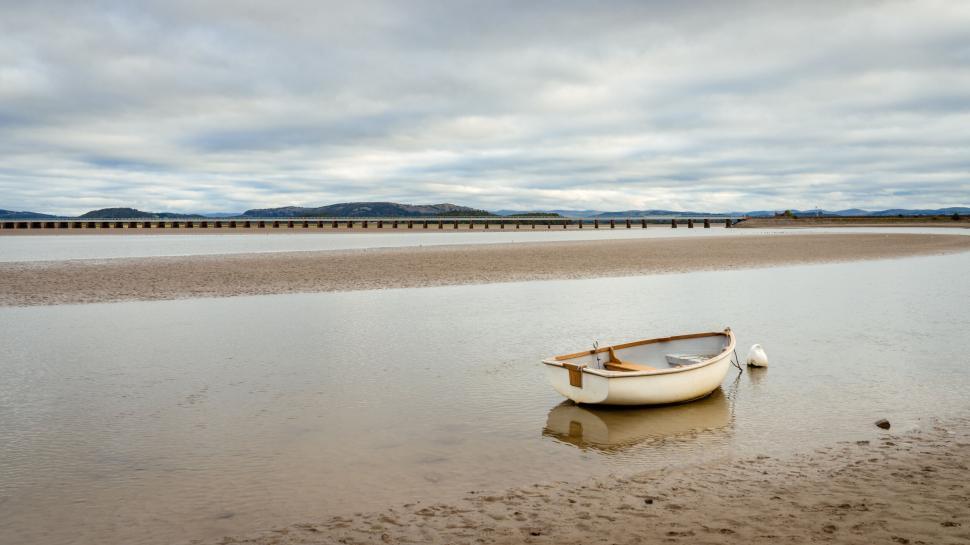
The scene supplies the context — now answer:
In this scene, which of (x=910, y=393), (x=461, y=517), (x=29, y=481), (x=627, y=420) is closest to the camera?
(x=461, y=517)

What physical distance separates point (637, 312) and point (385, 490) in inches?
532

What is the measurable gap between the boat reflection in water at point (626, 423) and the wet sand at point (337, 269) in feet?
55.1

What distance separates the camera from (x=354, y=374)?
41.0 ft

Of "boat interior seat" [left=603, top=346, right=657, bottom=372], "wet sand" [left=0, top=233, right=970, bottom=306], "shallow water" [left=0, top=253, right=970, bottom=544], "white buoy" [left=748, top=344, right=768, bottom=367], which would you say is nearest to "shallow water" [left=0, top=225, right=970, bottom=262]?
"wet sand" [left=0, top=233, right=970, bottom=306]

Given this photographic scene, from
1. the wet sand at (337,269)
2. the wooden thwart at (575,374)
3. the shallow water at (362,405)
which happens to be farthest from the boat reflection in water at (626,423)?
the wet sand at (337,269)

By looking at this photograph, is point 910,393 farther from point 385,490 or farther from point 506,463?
point 385,490

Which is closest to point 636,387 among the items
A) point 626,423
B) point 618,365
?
point 626,423

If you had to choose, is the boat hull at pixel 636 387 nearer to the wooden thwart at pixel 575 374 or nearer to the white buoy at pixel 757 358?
the wooden thwart at pixel 575 374

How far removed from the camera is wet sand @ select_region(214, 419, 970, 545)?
5.92 m

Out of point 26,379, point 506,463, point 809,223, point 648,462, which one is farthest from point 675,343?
point 809,223

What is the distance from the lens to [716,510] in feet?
21.2

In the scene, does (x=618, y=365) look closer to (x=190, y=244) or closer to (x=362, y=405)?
(x=362, y=405)

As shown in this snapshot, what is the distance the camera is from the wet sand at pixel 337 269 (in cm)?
2502

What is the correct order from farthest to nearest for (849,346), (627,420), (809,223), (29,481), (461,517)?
(809,223) → (849,346) → (627,420) → (29,481) → (461,517)
